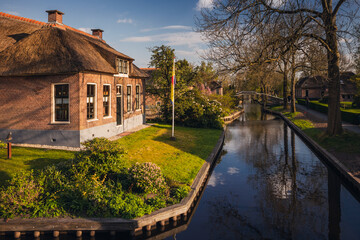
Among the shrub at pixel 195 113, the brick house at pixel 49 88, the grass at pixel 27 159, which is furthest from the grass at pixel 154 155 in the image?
the shrub at pixel 195 113

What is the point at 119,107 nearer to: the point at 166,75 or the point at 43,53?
the point at 43,53

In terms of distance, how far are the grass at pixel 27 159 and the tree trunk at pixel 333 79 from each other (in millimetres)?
14448

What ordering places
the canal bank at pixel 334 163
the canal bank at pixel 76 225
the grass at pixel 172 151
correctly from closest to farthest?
the canal bank at pixel 76 225 → the canal bank at pixel 334 163 → the grass at pixel 172 151

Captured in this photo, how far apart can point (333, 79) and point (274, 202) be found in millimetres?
10249

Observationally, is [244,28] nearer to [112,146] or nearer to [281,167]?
[281,167]

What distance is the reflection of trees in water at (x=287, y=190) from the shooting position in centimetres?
776

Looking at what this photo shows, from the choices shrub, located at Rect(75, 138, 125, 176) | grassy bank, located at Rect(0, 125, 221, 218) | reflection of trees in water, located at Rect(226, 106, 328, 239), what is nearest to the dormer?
grassy bank, located at Rect(0, 125, 221, 218)

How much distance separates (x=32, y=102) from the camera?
14.0 meters

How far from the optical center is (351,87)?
52.5 meters

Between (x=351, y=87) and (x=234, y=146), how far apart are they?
44.7m

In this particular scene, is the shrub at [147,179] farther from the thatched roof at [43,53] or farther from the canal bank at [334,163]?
the canal bank at [334,163]

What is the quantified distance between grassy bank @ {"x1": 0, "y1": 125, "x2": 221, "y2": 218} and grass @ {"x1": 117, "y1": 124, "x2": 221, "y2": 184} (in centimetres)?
8

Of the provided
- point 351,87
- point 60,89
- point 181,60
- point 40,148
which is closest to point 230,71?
point 60,89

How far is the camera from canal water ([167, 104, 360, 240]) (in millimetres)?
7480
